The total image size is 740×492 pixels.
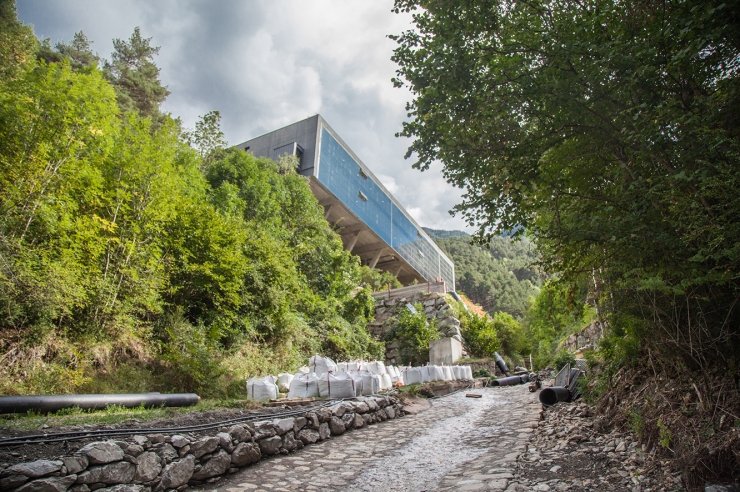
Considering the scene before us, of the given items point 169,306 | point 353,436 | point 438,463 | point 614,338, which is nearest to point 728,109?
point 614,338

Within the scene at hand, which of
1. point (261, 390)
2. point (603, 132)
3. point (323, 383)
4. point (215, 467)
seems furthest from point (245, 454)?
point (603, 132)

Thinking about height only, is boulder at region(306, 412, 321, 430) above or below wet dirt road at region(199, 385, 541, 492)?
above

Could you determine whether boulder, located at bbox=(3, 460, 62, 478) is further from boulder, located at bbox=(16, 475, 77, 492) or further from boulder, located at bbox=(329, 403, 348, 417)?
boulder, located at bbox=(329, 403, 348, 417)

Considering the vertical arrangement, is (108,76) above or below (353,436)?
above

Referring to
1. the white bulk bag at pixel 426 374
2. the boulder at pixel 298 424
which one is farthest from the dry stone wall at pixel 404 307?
the boulder at pixel 298 424

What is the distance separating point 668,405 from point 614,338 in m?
1.51

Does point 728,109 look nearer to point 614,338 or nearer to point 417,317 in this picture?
point 614,338

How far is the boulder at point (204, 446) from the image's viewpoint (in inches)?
142

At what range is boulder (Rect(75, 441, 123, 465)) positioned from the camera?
287 centimetres

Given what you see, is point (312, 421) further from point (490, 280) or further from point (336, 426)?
point (490, 280)

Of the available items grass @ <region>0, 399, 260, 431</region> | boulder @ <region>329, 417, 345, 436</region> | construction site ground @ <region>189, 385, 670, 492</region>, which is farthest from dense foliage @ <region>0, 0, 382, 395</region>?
construction site ground @ <region>189, 385, 670, 492</region>

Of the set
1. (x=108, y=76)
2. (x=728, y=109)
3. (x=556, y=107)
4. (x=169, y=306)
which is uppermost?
(x=108, y=76)

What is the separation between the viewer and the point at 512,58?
3.85m

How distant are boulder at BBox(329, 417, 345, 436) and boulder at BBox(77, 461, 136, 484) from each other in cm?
308
